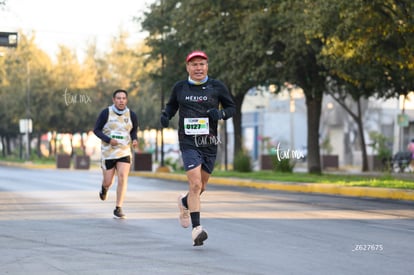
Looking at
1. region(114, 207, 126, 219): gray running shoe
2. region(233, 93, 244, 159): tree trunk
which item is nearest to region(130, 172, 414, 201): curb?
region(114, 207, 126, 219): gray running shoe

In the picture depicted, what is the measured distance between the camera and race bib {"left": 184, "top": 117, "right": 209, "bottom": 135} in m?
9.49

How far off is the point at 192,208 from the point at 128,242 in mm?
832

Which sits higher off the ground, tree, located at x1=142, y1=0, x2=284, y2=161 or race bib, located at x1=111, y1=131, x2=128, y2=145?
tree, located at x1=142, y1=0, x2=284, y2=161

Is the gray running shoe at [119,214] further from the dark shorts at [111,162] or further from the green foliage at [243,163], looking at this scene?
the green foliage at [243,163]

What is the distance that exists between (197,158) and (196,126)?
338 millimetres

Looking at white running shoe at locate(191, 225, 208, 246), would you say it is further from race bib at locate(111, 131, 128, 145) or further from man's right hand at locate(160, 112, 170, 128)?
race bib at locate(111, 131, 128, 145)

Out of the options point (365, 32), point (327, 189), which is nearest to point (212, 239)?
point (327, 189)

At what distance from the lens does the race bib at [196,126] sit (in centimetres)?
949

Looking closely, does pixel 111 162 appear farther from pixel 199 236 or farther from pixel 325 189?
pixel 325 189

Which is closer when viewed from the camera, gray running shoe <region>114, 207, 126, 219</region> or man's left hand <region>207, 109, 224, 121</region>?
man's left hand <region>207, 109, 224, 121</region>

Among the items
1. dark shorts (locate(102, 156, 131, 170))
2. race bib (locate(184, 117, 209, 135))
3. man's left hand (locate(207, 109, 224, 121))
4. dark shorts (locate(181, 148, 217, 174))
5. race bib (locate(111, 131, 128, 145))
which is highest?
man's left hand (locate(207, 109, 224, 121))

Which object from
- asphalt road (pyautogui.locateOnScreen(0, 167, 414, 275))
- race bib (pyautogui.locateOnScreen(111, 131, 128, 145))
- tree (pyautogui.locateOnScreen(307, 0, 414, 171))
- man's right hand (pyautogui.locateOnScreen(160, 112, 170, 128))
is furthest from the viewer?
tree (pyautogui.locateOnScreen(307, 0, 414, 171))

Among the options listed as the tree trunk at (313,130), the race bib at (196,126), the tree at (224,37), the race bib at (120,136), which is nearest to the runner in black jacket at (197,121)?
the race bib at (196,126)

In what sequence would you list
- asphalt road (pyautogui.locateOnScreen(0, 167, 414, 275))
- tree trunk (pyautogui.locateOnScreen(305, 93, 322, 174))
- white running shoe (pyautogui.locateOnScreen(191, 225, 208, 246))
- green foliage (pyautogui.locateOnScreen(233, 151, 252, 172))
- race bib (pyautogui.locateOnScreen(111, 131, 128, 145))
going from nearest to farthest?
1. asphalt road (pyautogui.locateOnScreen(0, 167, 414, 275))
2. white running shoe (pyautogui.locateOnScreen(191, 225, 208, 246))
3. race bib (pyautogui.locateOnScreen(111, 131, 128, 145))
4. tree trunk (pyautogui.locateOnScreen(305, 93, 322, 174))
5. green foliage (pyautogui.locateOnScreen(233, 151, 252, 172))
